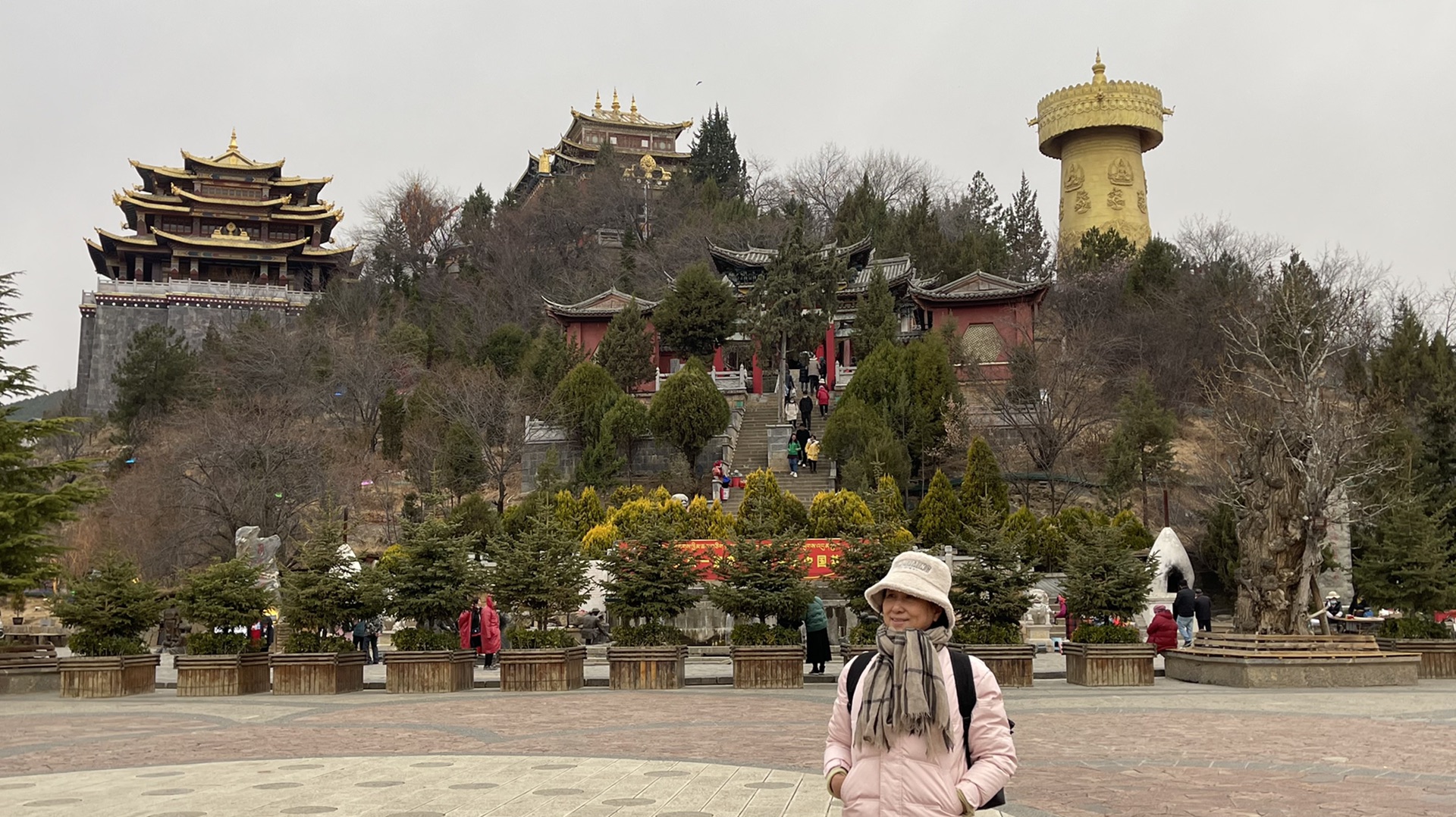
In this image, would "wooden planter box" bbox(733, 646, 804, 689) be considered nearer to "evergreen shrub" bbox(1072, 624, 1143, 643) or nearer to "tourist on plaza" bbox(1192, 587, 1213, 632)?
"evergreen shrub" bbox(1072, 624, 1143, 643)

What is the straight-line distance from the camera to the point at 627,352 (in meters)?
42.8

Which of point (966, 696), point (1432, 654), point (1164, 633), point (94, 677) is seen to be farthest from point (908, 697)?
point (1432, 654)

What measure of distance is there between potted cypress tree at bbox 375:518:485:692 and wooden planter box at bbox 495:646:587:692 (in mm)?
688

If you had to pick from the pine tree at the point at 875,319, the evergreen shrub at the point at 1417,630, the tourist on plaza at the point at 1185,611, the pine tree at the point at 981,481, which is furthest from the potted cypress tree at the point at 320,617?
the pine tree at the point at 875,319

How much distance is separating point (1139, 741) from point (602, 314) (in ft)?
128

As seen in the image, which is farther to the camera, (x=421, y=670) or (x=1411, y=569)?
(x=1411, y=569)

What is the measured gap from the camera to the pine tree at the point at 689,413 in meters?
37.3

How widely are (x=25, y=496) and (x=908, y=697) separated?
18394 mm

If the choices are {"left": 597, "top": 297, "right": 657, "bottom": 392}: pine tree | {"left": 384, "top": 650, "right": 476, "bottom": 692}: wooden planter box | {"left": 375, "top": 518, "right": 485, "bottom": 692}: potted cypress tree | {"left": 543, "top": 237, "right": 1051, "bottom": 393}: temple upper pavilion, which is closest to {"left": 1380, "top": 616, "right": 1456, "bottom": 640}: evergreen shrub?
{"left": 375, "top": 518, "right": 485, "bottom": 692}: potted cypress tree

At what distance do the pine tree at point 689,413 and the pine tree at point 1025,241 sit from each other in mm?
18673

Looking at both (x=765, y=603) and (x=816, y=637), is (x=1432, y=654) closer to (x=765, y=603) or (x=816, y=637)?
(x=816, y=637)

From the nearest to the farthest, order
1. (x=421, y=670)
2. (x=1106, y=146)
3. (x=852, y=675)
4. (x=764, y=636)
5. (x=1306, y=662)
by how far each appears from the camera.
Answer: (x=852, y=675) → (x=1306, y=662) → (x=421, y=670) → (x=764, y=636) → (x=1106, y=146)

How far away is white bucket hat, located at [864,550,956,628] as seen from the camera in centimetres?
438

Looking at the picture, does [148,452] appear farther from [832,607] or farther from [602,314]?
[832,607]
